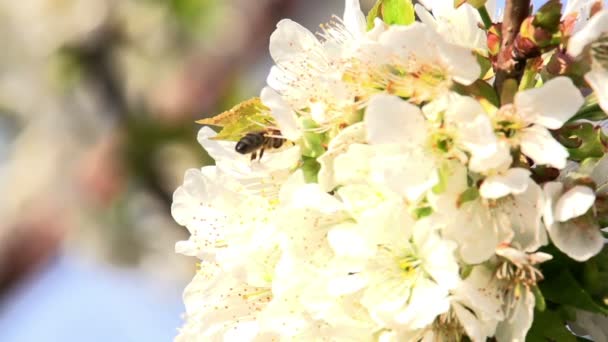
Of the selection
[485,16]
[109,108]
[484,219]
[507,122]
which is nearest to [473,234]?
[484,219]

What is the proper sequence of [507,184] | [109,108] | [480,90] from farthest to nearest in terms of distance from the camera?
[109,108] → [480,90] → [507,184]

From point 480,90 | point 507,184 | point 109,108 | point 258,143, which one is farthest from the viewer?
Result: point 109,108

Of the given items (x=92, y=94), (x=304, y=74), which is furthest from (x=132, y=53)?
(x=304, y=74)

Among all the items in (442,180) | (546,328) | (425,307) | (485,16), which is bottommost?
(546,328)

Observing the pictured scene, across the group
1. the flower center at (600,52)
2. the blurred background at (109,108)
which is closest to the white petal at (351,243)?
the flower center at (600,52)

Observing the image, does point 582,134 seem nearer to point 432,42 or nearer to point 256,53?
point 432,42

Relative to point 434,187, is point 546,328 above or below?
below

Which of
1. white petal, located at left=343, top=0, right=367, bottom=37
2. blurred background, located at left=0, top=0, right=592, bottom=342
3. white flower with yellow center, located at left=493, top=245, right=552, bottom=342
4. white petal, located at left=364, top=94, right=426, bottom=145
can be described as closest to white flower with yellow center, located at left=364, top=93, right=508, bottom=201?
white petal, located at left=364, top=94, right=426, bottom=145

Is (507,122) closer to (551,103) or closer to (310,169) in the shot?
(551,103)
